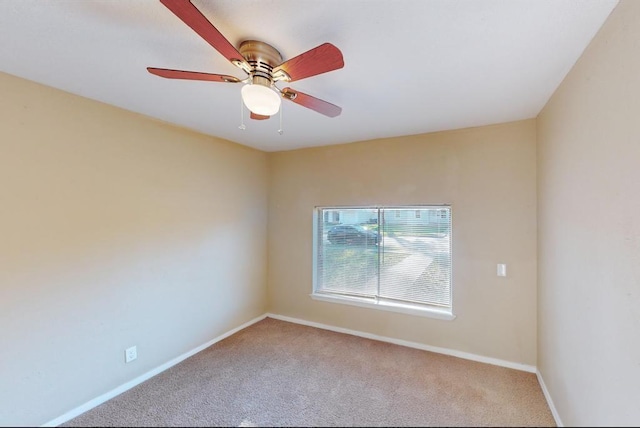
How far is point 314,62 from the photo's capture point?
110 centimetres

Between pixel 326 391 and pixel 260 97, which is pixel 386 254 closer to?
pixel 326 391

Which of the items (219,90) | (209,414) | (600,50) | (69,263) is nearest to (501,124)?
(600,50)

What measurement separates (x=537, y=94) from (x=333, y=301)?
2589 millimetres

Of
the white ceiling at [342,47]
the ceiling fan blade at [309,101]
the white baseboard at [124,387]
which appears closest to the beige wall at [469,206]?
the white ceiling at [342,47]

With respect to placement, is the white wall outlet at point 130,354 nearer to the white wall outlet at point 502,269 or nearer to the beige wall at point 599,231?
the beige wall at point 599,231

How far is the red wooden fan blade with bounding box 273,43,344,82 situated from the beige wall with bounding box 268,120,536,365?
1.78 meters

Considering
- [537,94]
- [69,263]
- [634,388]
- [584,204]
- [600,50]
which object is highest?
[537,94]

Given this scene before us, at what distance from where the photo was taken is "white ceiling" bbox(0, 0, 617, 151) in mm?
1045

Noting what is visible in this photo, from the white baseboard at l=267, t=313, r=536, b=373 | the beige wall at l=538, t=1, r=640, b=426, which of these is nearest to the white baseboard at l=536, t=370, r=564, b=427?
the beige wall at l=538, t=1, r=640, b=426

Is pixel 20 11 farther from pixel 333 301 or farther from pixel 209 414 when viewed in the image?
pixel 333 301

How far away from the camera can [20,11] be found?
3.50 feet

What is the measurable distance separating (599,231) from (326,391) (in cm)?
158

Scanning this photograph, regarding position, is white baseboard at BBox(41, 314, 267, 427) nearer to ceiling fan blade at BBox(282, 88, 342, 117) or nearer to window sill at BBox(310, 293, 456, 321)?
window sill at BBox(310, 293, 456, 321)

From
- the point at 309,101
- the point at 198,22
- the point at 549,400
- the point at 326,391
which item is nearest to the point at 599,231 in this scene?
the point at 549,400
